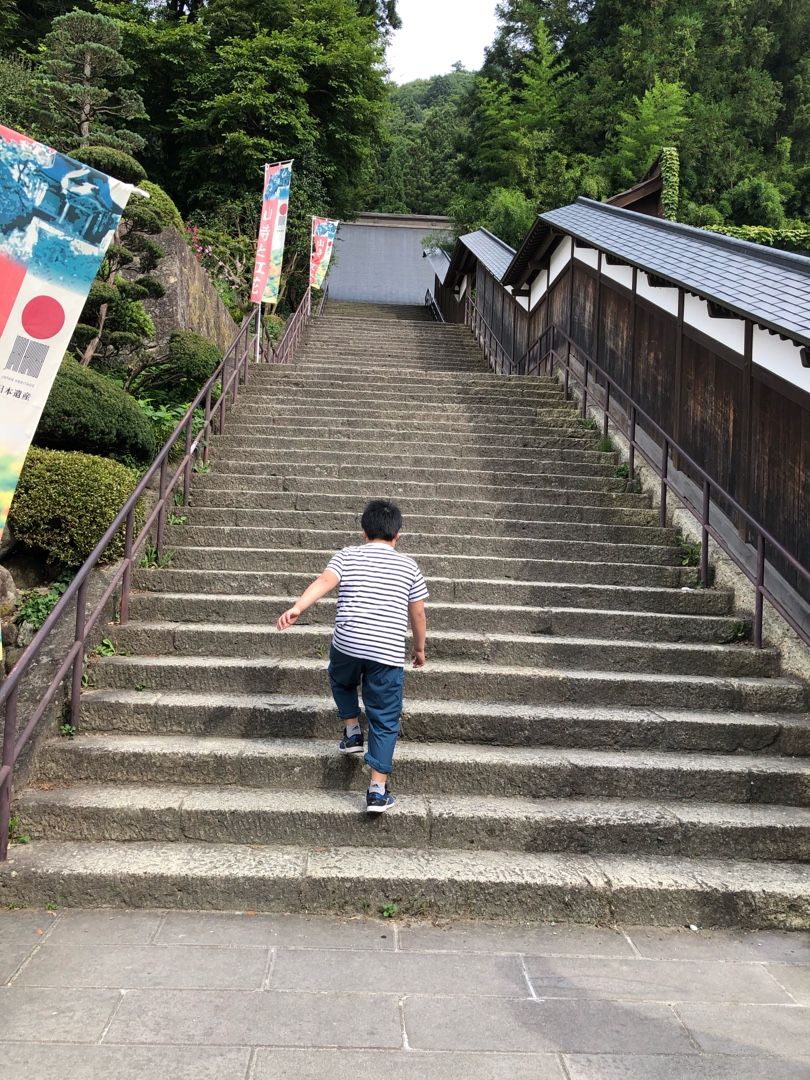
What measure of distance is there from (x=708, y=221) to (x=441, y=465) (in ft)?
70.1

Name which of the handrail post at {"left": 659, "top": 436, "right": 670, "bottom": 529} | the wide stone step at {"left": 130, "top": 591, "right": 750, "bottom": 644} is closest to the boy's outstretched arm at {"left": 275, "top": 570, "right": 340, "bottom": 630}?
Result: the wide stone step at {"left": 130, "top": 591, "right": 750, "bottom": 644}

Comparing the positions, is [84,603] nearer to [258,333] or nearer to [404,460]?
[404,460]

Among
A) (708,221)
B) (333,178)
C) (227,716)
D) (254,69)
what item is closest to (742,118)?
(708,221)

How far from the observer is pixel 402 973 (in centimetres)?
288

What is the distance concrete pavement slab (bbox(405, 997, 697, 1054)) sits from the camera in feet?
8.23

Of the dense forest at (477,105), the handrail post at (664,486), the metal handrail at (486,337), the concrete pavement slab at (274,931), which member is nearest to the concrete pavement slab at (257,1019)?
the concrete pavement slab at (274,931)

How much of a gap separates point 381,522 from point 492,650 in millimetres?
1661

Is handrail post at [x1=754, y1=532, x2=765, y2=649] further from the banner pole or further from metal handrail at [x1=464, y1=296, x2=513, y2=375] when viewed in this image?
metal handrail at [x1=464, y1=296, x2=513, y2=375]

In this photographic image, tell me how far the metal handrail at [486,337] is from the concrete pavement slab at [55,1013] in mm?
12717

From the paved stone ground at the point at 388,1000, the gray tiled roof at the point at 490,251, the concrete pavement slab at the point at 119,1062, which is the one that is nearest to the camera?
the concrete pavement slab at the point at 119,1062

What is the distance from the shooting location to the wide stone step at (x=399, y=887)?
10.8ft

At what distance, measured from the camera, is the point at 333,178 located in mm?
23203

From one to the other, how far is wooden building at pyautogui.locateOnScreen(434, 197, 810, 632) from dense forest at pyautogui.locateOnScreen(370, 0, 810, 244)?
13.4 metres

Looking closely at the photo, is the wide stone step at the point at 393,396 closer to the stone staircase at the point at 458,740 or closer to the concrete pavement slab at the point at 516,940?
the stone staircase at the point at 458,740
